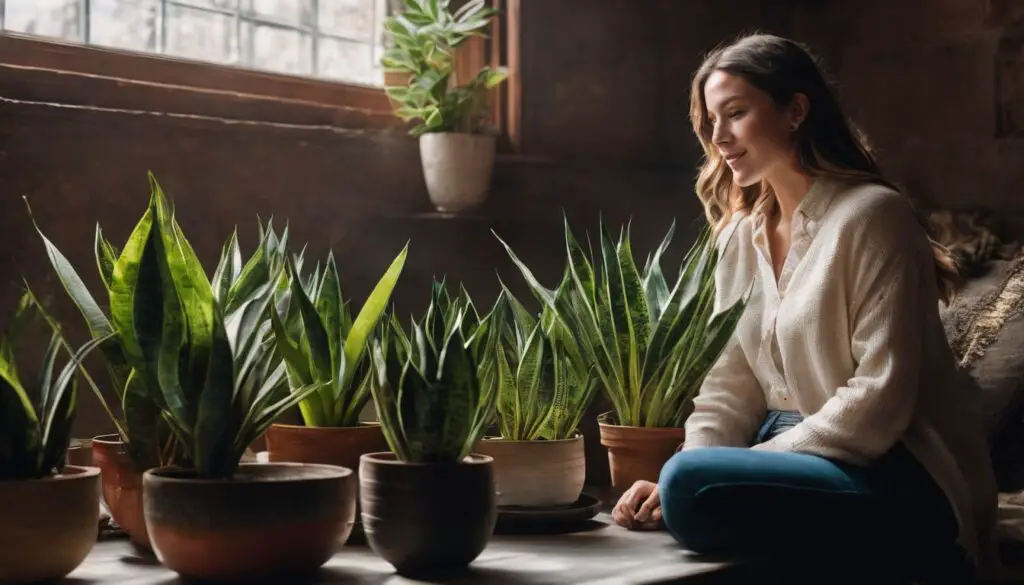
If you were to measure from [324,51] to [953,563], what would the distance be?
195 cm

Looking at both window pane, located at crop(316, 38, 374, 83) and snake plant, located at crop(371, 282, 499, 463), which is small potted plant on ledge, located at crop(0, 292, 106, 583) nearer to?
snake plant, located at crop(371, 282, 499, 463)

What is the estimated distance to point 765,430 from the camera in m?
2.20

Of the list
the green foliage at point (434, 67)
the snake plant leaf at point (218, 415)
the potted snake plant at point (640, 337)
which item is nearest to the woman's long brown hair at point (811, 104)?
the potted snake plant at point (640, 337)

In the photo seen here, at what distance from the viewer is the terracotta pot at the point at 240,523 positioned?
1.44 meters

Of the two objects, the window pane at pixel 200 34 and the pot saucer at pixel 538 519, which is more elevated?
the window pane at pixel 200 34

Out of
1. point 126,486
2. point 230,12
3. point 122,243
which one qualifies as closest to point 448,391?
point 126,486

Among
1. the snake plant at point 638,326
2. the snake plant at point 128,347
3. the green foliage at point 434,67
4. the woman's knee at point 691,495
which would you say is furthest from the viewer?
the green foliage at point 434,67

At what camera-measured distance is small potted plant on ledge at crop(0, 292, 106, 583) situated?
1.45m

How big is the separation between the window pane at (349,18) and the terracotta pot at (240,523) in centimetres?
186

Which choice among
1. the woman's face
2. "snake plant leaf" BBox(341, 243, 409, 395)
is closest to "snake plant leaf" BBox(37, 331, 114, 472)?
"snake plant leaf" BBox(341, 243, 409, 395)

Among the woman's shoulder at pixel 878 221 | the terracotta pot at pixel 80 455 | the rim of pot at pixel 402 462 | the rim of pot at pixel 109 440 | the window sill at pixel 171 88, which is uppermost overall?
the window sill at pixel 171 88

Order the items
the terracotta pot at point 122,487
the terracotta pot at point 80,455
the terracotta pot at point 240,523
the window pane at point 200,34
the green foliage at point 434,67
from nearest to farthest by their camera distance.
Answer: the terracotta pot at point 240,523, the terracotta pot at point 122,487, the terracotta pot at point 80,455, the window pane at point 200,34, the green foliage at point 434,67

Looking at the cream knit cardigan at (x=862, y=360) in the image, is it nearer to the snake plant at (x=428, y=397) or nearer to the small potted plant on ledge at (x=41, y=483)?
the snake plant at (x=428, y=397)

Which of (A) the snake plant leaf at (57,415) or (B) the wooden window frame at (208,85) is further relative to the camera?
(B) the wooden window frame at (208,85)
